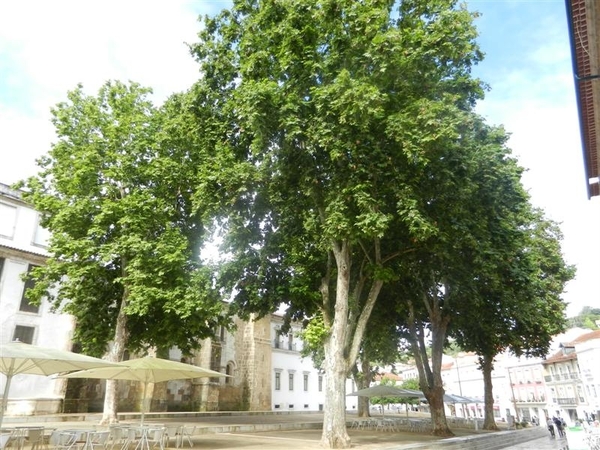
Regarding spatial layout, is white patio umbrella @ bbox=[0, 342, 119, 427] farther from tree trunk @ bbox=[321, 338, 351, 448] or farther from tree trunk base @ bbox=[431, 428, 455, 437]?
tree trunk base @ bbox=[431, 428, 455, 437]

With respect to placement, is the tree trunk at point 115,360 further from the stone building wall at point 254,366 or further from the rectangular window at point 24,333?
the stone building wall at point 254,366

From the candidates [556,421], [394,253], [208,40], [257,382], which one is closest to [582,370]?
[556,421]

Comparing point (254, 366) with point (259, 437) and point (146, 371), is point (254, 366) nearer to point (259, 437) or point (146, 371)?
point (259, 437)

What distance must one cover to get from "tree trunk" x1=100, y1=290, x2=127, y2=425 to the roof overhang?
695 inches

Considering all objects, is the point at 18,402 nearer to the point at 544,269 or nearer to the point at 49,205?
the point at 49,205

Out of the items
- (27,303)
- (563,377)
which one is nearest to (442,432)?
(27,303)

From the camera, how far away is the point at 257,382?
40.5 meters

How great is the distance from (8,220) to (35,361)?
1933 centimetres

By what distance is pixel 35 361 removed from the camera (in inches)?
397

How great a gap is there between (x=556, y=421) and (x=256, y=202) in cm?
2656

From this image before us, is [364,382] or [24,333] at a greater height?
[24,333]

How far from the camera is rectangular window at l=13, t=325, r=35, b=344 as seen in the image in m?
24.5

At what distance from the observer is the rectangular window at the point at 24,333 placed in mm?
24531

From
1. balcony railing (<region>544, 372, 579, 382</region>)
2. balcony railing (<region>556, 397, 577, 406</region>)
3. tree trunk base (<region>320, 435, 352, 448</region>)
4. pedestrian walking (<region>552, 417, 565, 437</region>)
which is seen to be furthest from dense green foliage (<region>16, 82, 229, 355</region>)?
balcony railing (<region>556, 397, 577, 406</region>)
